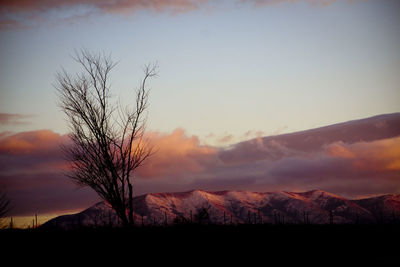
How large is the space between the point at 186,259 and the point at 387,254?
7.07 meters

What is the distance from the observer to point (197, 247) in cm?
1526

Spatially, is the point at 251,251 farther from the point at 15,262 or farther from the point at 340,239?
the point at 15,262

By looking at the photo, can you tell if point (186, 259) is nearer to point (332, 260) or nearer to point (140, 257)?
point (140, 257)

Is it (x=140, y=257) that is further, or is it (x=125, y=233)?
(x=125, y=233)

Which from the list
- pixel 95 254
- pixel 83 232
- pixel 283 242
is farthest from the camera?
pixel 83 232

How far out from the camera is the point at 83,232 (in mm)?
18297

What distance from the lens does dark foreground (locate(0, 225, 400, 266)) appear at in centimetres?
1398

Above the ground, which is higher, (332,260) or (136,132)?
(136,132)

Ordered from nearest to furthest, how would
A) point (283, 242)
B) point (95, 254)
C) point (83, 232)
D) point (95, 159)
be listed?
point (95, 254) → point (283, 242) → point (83, 232) → point (95, 159)

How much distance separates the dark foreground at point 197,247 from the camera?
14.0m

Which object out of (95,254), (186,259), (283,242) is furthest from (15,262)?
(283,242)

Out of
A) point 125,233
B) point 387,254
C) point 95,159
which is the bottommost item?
point 387,254

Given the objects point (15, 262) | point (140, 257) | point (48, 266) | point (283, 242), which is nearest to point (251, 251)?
point (283, 242)

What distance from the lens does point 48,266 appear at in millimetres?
13508
